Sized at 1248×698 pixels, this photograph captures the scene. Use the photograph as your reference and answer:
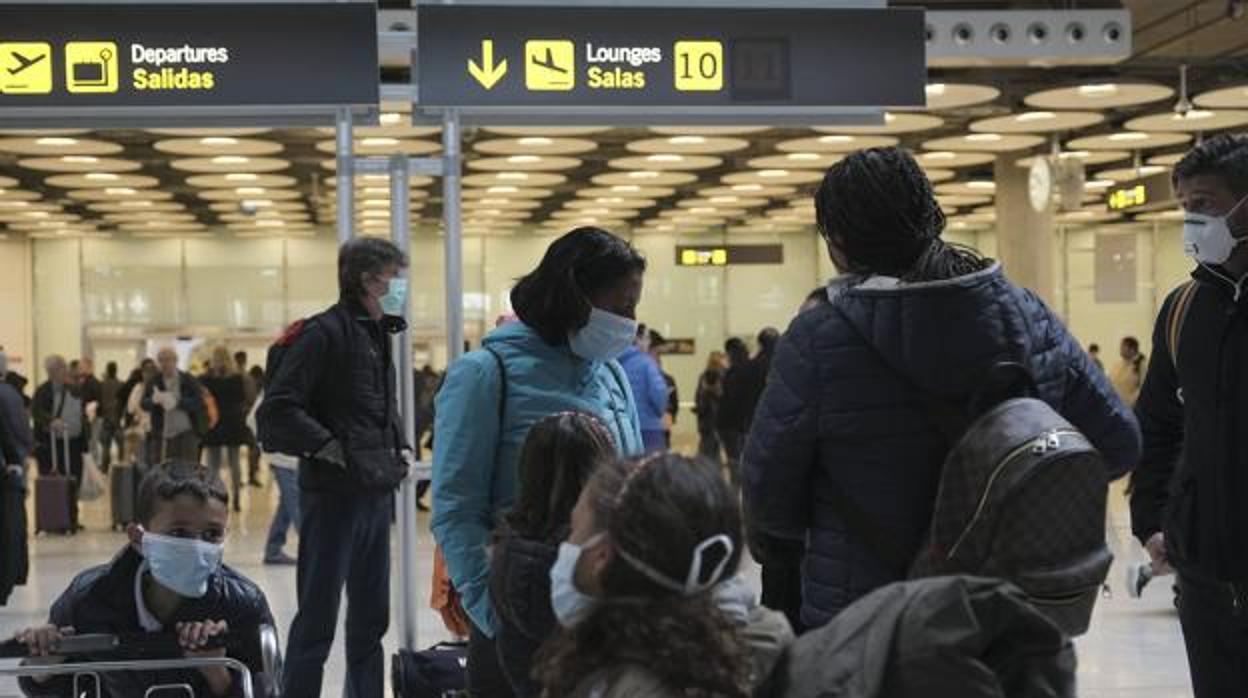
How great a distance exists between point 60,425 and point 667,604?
12.9 metres

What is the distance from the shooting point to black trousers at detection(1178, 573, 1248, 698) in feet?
9.80

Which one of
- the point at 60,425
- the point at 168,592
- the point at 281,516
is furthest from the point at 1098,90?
the point at 168,592

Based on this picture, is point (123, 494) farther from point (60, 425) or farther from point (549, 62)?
point (549, 62)

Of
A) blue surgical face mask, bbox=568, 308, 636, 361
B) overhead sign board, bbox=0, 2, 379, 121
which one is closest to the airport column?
overhead sign board, bbox=0, 2, 379, 121

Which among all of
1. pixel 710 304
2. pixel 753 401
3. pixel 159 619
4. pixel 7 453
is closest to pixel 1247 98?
pixel 753 401

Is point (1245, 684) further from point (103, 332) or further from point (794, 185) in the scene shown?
point (103, 332)

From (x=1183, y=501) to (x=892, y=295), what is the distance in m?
1.23

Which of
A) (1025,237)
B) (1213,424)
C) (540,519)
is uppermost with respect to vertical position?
(1025,237)

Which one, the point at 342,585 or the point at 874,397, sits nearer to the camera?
the point at 874,397

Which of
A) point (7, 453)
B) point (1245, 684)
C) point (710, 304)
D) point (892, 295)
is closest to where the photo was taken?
point (892, 295)

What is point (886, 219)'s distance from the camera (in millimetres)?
2285

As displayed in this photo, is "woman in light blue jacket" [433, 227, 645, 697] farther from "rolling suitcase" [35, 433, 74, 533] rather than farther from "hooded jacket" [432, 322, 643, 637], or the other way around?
"rolling suitcase" [35, 433, 74, 533]

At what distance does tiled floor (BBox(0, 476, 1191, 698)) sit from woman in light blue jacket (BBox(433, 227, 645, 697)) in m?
3.00

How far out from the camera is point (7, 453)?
8.94 m
